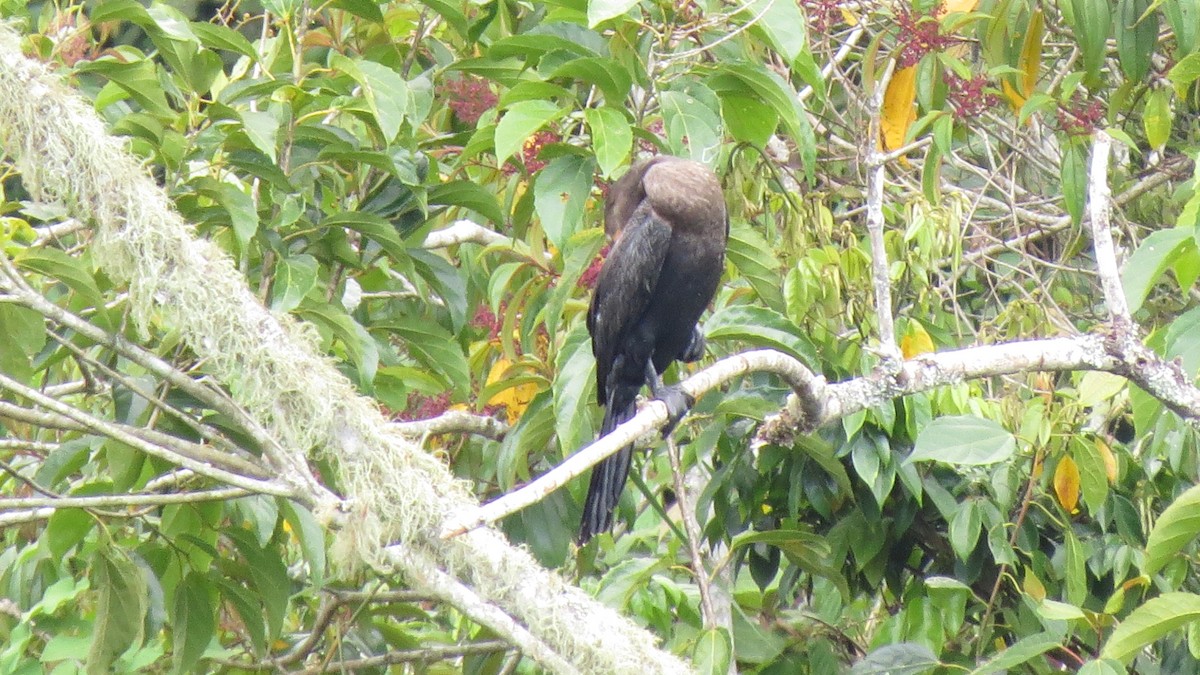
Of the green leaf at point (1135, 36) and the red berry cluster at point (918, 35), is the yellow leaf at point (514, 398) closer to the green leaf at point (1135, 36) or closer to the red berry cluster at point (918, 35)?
the red berry cluster at point (918, 35)

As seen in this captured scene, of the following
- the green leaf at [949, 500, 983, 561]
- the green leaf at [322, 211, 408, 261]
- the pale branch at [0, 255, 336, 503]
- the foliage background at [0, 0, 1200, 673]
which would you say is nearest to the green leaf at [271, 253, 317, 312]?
the foliage background at [0, 0, 1200, 673]

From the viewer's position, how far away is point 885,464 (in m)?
2.47

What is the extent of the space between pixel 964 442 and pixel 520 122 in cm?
93

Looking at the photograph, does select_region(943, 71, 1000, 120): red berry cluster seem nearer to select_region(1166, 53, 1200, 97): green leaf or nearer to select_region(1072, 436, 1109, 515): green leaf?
select_region(1166, 53, 1200, 97): green leaf

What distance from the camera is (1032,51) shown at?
115 inches

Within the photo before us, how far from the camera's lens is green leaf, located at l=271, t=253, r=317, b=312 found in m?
2.19

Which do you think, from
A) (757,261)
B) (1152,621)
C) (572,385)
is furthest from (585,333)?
(1152,621)

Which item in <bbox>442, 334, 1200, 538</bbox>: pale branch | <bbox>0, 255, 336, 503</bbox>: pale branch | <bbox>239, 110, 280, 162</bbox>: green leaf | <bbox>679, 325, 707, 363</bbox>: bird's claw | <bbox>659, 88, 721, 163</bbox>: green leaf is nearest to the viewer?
<bbox>0, 255, 336, 503</bbox>: pale branch

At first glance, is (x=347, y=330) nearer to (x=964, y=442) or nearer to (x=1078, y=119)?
(x=964, y=442)

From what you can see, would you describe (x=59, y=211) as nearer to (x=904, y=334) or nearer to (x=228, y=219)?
(x=228, y=219)

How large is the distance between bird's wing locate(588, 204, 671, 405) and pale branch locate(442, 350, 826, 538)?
1.60ft

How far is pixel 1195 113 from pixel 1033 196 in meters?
0.51

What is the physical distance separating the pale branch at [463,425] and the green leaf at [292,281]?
1.16ft

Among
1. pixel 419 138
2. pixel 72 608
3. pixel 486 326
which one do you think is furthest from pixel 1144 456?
pixel 72 608
